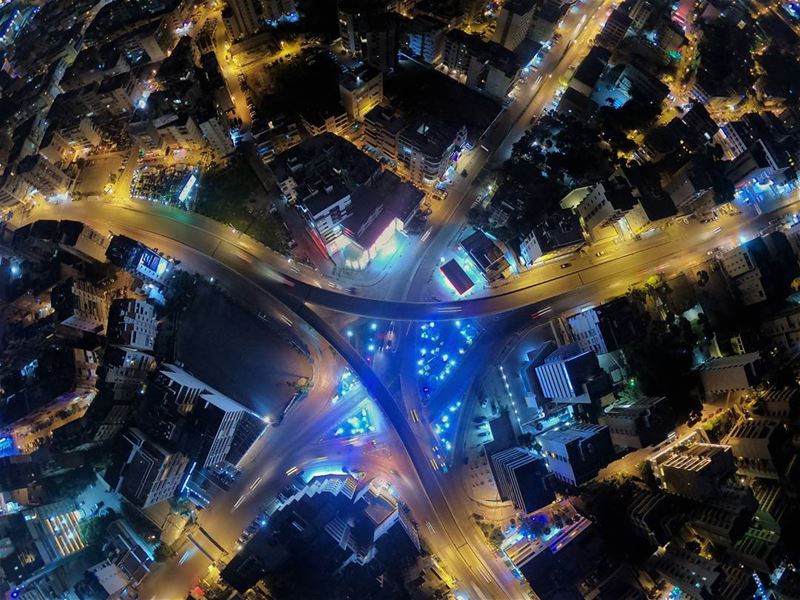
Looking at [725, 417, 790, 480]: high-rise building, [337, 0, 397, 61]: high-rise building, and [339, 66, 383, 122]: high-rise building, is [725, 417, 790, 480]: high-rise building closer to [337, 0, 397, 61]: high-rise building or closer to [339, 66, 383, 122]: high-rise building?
[339, 66, 383, 122]: high-rise building

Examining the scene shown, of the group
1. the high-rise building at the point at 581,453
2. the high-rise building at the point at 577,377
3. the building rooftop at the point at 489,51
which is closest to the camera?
the high-rise building at the point at 581,453

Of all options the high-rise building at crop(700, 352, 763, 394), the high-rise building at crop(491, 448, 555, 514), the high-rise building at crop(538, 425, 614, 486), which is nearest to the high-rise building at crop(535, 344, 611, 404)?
the high-rise building at crop(538, 425, 614, 486)

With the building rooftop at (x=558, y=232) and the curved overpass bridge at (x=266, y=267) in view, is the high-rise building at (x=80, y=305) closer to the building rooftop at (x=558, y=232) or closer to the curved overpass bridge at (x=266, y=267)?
the curved overpass bridge at (x=266, y=267)

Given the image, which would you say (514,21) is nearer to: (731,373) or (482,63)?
(482,63)

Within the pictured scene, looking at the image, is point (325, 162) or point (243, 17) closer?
point (325, 162)

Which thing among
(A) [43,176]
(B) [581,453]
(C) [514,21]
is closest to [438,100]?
(C) [514,21]

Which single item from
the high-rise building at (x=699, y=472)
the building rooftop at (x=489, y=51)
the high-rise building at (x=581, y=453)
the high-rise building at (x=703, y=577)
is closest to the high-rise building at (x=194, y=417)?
the high-rise building at (x=581, y=453)

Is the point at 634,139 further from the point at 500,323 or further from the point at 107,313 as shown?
the point at 107,313

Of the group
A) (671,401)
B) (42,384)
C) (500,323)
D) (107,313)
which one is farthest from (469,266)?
(42,384)
